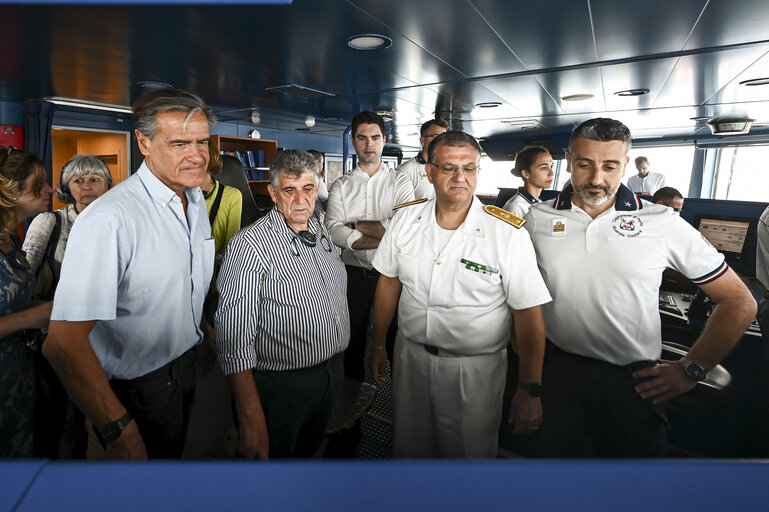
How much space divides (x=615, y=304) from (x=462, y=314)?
558mm

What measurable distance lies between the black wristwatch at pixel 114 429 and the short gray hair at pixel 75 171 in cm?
191

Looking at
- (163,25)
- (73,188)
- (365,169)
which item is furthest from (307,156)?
(163,25)

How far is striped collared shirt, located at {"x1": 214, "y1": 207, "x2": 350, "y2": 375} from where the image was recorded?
1.50 meters

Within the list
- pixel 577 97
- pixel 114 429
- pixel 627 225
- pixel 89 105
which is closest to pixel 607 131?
pixel 627 225

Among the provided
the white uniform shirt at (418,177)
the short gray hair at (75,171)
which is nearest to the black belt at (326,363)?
the white uniform shirt at (418,177)

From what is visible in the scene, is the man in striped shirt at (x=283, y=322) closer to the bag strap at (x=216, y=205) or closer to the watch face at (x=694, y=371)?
the bag strap at (x=216, y=205)

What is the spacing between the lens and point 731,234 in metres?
2.97

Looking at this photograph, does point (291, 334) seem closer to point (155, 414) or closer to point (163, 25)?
point (155, 414)

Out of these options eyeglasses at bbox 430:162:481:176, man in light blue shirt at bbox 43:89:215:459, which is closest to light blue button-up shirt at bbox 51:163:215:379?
man in light blue shirt at bbox 43:89:215:459

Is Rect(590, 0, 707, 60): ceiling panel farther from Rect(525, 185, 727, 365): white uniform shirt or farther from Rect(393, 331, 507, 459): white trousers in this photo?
Rect(393, 331, 507, 459): white trousers

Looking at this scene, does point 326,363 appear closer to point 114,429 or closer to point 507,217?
point 114,429

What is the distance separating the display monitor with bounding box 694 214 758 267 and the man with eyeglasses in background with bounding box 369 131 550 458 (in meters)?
2.30

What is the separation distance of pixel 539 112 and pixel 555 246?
644 centimetres

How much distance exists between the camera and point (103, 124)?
6.93 metres
